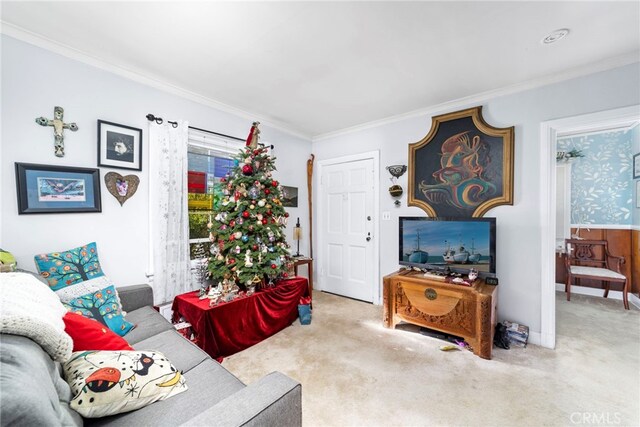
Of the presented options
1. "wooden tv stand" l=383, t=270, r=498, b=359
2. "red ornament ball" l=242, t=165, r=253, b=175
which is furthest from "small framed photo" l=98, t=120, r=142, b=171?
"wooden tv stand" l=383, t=270, r=498, b=359

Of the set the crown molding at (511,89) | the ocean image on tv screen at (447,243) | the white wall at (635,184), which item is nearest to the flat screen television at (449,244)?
the ocean image on tv screen at (447,243)

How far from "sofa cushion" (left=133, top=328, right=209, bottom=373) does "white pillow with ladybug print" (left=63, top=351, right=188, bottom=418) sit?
271 millimetres

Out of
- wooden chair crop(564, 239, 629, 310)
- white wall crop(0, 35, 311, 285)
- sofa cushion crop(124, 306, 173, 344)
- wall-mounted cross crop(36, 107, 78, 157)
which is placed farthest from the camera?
wooden chair crop(564, 239, 629, 310)

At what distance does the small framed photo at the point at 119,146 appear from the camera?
2184mm

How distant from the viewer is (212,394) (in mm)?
1163

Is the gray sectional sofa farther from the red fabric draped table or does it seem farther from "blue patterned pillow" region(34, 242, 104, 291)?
"blue patterned pillow" region(34, 242, 104, 291)

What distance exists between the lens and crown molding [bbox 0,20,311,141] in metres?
1.83

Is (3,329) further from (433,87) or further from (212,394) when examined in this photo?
(433,87)

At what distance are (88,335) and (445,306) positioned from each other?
8.63 feet

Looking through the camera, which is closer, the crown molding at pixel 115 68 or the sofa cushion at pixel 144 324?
the sofa cushion at pixel 144 324

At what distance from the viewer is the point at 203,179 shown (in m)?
2.93

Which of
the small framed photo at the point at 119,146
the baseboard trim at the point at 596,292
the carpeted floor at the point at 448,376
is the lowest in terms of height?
the carpeted floor at the point at 448,376

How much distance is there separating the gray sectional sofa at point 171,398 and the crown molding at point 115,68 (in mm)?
2204

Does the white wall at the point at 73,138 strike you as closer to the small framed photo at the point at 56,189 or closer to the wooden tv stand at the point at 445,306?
the small framed photo at the point at 56,189
